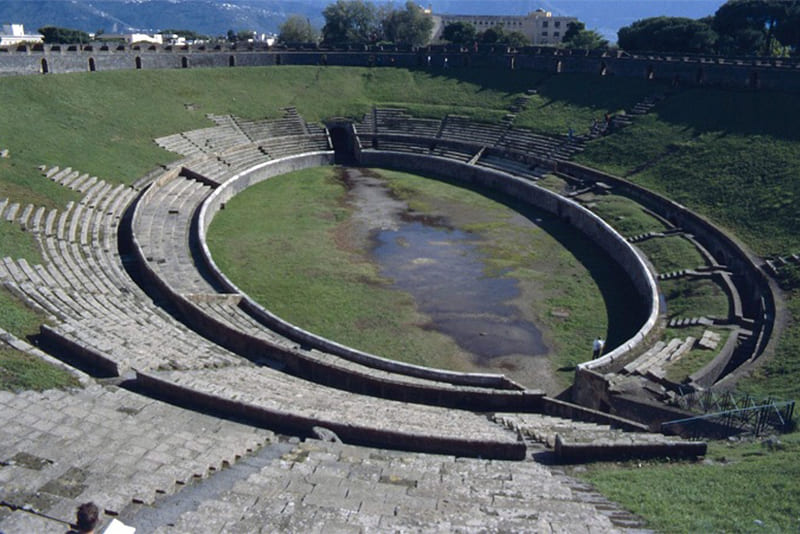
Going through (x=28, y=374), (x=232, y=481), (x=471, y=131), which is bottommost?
(x=232, y=481)

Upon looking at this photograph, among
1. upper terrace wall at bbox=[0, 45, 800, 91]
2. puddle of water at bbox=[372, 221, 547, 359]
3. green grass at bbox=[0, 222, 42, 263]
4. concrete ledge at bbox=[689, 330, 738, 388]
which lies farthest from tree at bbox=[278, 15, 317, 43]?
concrete ledge at bbox=[689, 330, 738, 388]

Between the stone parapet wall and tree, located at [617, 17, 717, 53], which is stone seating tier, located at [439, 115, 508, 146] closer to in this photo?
the stone parapet wall

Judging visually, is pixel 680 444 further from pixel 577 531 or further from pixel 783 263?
pixel 783 263

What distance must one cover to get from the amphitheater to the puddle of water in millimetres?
3603

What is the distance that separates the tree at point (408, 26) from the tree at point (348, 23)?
2460 millimetres

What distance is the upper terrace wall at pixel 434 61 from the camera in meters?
41.2

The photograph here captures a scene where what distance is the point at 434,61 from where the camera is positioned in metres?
57.7

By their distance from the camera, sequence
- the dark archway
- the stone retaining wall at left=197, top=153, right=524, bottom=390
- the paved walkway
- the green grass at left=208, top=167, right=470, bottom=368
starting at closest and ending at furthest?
the paved walkway < the stone retaining wall at left=197, top=153, right=524, bottom=390 < the green grass at left=208, top=167, right=470, bottom=368 < the dark archway

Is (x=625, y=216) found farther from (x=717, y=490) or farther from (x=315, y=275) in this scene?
(x=717, y=490)

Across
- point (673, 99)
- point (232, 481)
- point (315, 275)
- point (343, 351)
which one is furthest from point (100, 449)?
point (673, 99)

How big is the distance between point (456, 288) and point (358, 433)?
13001 mm

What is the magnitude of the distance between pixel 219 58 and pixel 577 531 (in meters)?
52.7

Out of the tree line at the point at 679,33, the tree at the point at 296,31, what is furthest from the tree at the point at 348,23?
the tree at the point at 296,31

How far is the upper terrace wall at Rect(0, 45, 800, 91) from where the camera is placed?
41.2 m
